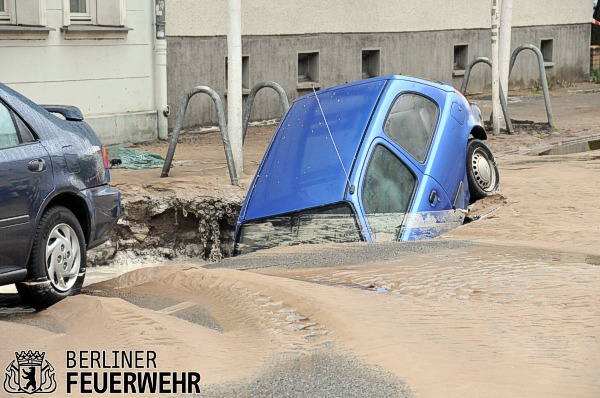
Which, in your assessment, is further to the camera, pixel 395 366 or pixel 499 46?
pixel 499 46

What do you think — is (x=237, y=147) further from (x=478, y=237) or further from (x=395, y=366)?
(x=395, y=366)

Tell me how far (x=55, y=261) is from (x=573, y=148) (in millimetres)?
11033

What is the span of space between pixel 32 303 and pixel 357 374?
9.39 feet

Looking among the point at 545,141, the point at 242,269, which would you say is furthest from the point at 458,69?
the point at 242,269

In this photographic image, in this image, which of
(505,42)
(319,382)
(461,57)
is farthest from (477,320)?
(461,57)

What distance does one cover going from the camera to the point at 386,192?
910 centimetres

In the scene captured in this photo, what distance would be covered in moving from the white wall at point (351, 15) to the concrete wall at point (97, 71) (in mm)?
1008

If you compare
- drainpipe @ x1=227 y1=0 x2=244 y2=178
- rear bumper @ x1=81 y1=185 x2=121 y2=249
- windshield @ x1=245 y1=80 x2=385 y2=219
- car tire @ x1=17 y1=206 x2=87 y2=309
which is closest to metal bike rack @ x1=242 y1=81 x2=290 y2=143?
drainpipe @ x1=227 y1=0 x2=244 y2=178

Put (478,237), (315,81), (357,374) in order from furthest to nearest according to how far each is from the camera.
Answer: (315,81) < (478,237) < (357,374)

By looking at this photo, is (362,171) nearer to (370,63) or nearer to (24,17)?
(24,17)

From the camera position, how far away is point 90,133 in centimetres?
837

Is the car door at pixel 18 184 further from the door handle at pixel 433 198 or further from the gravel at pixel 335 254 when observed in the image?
the door handle at pixel 433 198

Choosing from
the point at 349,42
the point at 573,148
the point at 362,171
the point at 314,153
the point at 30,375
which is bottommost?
the point at 573,148

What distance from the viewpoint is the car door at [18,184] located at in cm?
705
